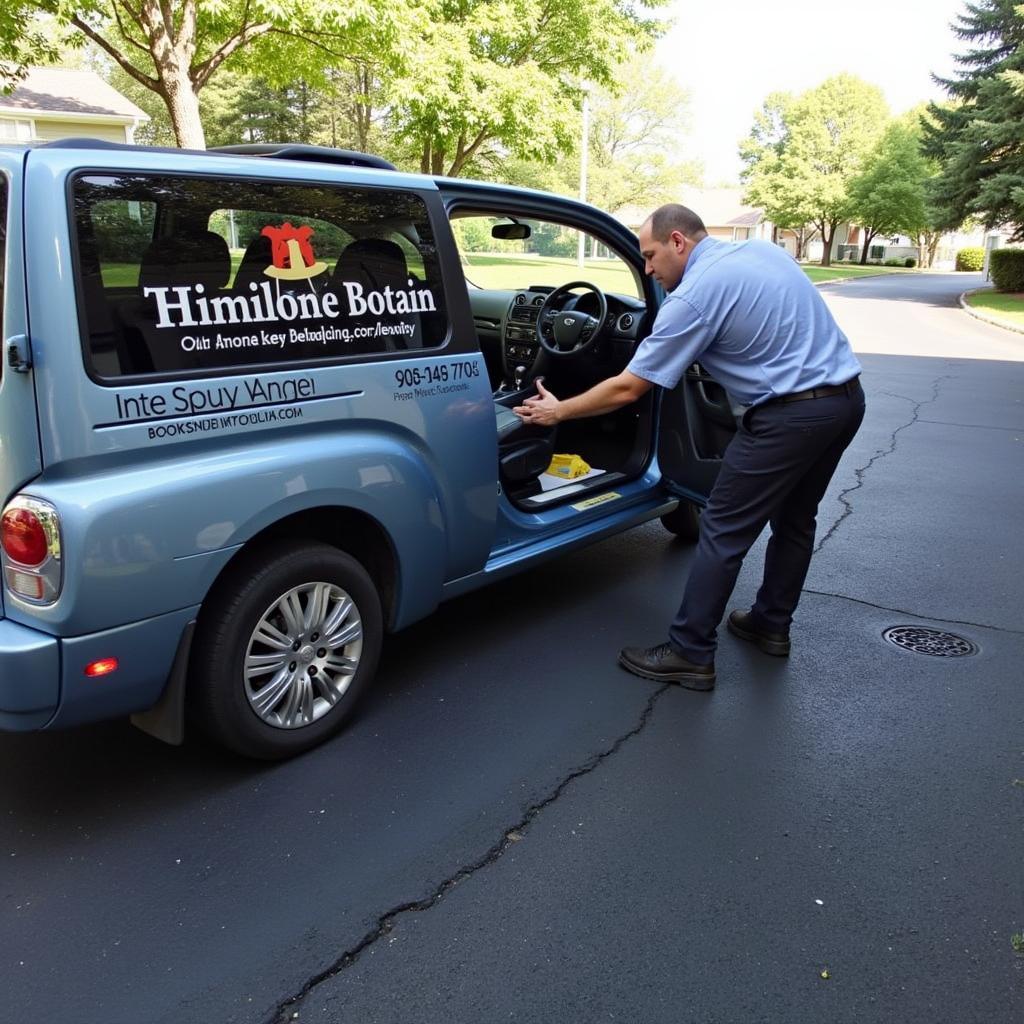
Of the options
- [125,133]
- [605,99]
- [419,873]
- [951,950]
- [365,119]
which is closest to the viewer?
[951,950]

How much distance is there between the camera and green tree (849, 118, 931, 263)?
5466 centimetres

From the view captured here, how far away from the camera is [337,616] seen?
301cm

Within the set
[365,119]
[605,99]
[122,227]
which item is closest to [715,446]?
[122,227]

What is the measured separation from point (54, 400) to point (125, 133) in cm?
2862

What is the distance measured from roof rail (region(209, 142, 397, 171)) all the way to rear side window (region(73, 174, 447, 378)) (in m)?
0.26

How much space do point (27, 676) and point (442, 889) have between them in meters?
1.25

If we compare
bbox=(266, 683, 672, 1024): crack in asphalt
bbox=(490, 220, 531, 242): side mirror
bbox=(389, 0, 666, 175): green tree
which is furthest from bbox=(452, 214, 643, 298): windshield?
bbox=(389, 0, 666, 175): green tree

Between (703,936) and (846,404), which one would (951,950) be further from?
(846,404)

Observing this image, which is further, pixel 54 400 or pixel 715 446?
pixel 715 446

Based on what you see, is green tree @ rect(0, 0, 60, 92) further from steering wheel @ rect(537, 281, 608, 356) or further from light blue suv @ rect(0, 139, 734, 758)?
light blue suv @ rect(0, 139, 734, 758)

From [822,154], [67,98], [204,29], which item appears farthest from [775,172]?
[204,29]

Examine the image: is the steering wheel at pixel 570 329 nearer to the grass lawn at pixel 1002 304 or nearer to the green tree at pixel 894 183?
the grass lawn at pixel 1002 304

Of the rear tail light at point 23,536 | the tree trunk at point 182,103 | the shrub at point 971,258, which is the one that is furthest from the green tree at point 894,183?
the rear tail light at point 23,536

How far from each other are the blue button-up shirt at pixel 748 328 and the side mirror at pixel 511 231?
132cm
